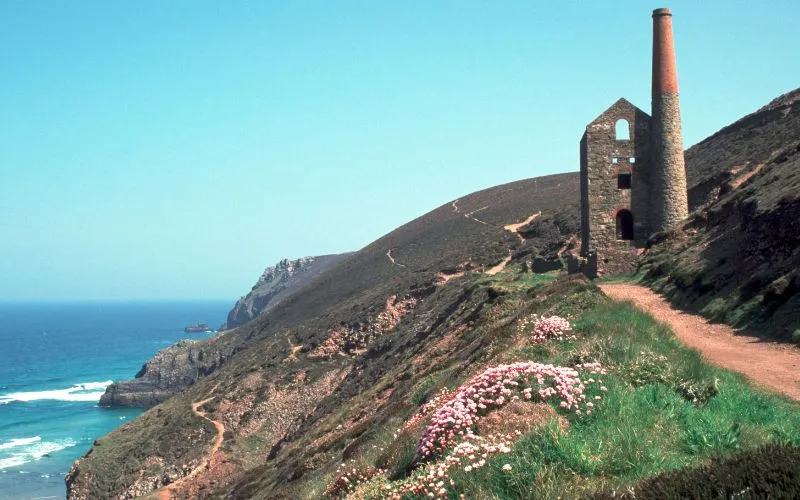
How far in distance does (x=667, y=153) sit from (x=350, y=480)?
2089 cm

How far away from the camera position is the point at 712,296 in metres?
17.0

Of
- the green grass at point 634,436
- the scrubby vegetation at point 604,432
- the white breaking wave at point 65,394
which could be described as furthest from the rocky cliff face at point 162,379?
the green grass at point 634,436

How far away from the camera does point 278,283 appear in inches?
5999

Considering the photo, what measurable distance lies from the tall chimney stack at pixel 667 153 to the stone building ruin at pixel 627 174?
36 millimetres

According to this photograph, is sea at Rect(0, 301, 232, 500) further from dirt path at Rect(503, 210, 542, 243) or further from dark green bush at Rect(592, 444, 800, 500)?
dark green bush at Rect(592, 444, 800, 500)

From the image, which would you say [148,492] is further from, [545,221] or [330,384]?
[545,221]

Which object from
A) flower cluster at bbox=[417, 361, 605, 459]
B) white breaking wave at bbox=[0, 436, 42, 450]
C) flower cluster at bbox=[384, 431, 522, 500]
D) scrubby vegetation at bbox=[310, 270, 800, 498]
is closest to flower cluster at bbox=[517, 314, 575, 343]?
scrubby vegetation at bbox=[310, 270, 800, 498]

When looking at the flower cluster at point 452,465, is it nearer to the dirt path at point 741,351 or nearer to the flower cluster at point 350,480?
the flower cluster at point 350,480

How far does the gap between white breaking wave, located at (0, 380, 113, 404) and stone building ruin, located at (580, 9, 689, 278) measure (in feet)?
252

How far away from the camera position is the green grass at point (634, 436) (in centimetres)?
523

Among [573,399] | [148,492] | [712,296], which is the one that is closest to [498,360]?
[573,399]

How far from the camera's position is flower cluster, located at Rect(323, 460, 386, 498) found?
337 inches

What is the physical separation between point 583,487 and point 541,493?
34 centimetres

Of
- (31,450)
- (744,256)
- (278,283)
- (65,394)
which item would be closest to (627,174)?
(744,256)
